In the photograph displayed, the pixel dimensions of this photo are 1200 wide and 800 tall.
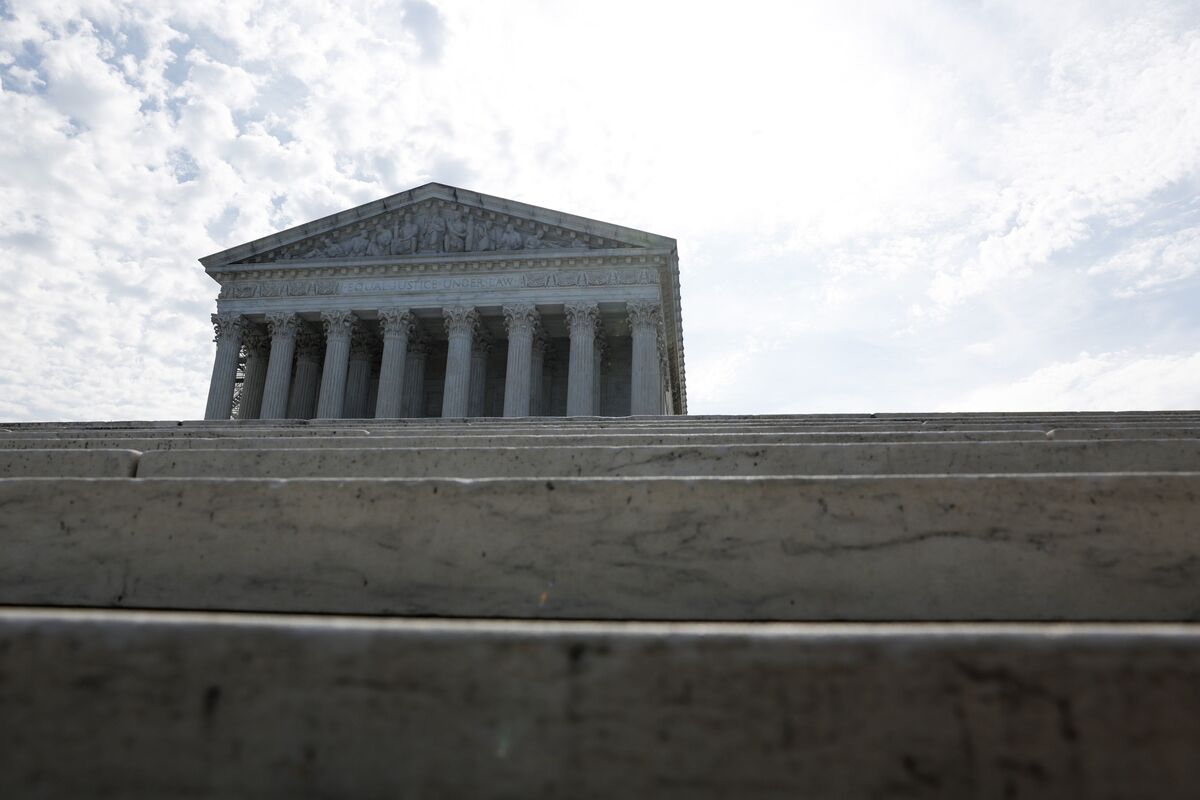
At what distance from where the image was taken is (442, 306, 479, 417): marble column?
25.5 metres

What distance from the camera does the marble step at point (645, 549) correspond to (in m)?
2.48

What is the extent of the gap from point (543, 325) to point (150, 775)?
26.8 m

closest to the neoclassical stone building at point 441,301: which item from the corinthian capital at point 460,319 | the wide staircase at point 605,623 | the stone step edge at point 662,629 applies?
the corinthian capital at point 460,319

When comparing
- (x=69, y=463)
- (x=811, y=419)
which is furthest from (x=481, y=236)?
(x=69, y=463)

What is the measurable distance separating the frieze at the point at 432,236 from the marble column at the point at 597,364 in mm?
3482

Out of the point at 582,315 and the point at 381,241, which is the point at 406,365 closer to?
the point at 381,241

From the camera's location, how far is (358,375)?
95.4ft

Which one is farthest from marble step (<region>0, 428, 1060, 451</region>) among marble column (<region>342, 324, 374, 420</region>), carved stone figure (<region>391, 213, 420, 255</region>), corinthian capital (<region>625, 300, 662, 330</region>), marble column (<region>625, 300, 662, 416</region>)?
marble column (<region>342, 324, 374, 420</region>)

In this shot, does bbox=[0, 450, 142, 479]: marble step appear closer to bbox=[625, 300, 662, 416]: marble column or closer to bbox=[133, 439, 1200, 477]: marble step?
bbox=[133, 439, 1200, 477]: marble step

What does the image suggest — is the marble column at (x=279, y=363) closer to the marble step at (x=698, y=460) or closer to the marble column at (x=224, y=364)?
the marble column at (x=224, y=364)

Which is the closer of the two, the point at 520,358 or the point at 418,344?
the point at 520,358

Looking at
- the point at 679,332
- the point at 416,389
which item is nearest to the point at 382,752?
the point at 416,389

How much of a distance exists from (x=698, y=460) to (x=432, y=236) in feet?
82.1

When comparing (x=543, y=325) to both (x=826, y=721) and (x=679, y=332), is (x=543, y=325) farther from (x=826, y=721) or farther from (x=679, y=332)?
(x=826, y=721)
